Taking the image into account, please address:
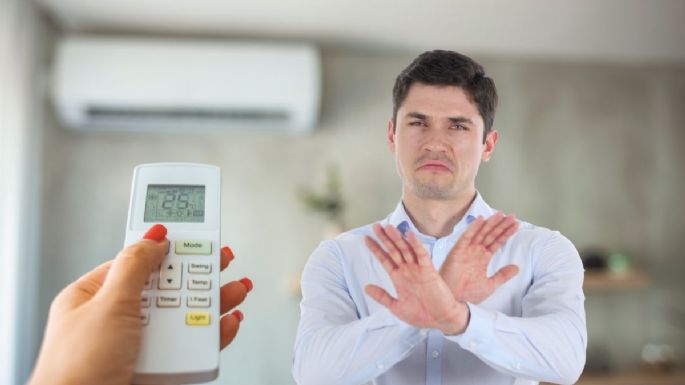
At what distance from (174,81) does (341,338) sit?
4.58ft

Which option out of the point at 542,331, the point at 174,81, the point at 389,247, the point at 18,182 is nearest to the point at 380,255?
the point at 389,247

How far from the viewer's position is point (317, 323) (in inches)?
15.1

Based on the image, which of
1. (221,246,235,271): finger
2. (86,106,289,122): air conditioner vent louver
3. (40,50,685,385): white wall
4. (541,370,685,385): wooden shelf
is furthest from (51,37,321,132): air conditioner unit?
(221,246,235,271): finger

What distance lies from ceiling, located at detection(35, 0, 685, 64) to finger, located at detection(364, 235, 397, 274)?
84cm

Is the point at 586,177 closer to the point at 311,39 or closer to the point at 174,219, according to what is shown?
the point at 311,39

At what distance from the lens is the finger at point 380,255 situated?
0.32m

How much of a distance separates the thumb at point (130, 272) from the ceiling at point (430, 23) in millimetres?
843

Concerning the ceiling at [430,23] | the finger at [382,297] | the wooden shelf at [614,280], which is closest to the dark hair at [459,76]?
the finger at [382,297]

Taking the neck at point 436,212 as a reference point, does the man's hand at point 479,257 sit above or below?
below

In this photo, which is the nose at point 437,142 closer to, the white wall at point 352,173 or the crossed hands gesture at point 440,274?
the crossed hands gesture at point 440,274

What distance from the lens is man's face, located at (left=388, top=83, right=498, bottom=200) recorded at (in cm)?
36

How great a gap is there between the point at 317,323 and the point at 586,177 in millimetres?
1656

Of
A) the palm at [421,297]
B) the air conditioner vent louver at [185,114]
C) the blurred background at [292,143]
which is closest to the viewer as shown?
the palm at [421,297]

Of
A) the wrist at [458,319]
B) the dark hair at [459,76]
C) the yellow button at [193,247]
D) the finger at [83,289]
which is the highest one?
the dark hair at [459,76]
